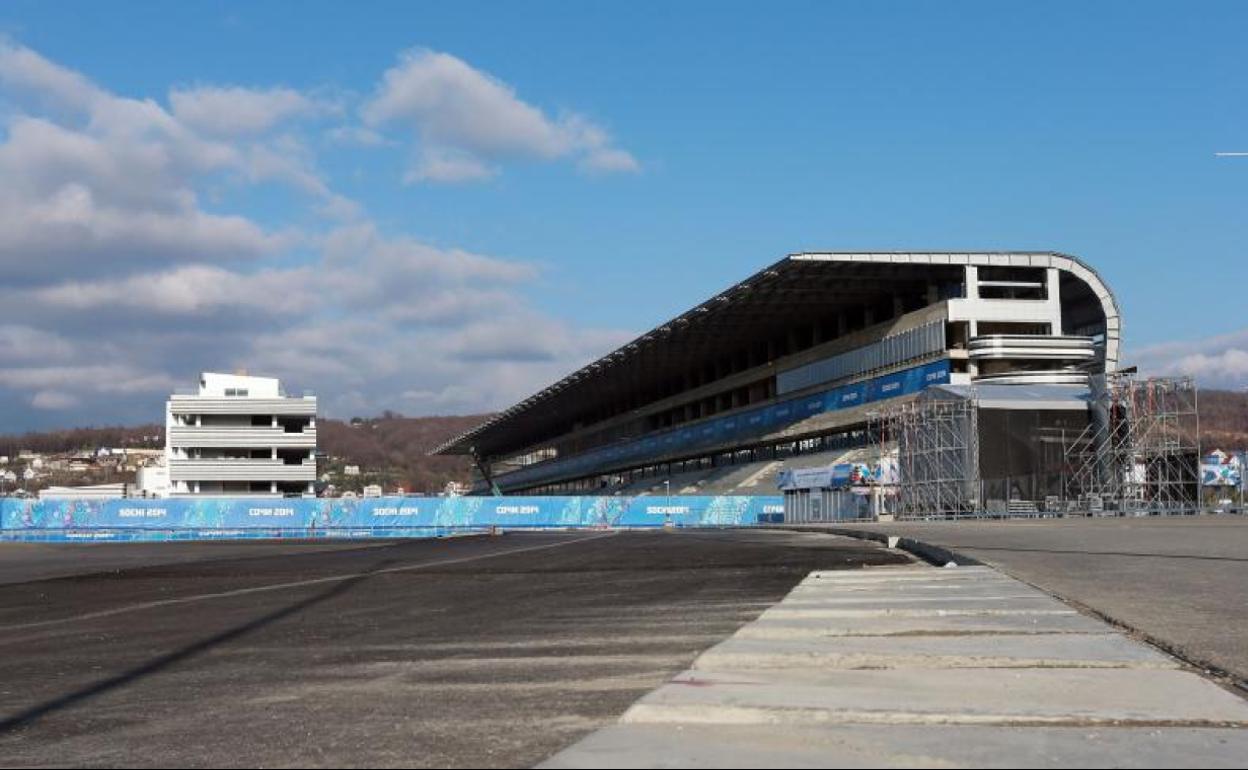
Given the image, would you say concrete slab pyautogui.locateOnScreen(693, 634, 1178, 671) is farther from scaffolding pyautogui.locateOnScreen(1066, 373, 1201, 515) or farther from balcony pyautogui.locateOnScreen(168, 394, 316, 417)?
balcony pyautogui.locateOnScreen(168, 394, 316, 417)

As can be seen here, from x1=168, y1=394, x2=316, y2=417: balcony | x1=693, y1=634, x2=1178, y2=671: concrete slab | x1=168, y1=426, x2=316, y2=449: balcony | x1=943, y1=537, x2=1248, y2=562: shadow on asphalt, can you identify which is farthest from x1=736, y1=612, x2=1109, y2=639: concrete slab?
x1=168, y1=394, x2=316, y2=417: balcony

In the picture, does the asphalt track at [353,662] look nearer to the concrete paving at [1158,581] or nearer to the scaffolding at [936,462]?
the concrete paving at [1158,581]

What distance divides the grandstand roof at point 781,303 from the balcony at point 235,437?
26.2 meters

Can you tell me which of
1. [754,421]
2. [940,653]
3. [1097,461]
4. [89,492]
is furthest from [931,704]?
[89,492]

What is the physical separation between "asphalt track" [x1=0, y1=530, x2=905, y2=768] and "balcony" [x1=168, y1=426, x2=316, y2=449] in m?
99.2

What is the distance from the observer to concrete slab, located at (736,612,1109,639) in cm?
808

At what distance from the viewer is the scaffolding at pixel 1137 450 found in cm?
5234

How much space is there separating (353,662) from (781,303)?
6983cm

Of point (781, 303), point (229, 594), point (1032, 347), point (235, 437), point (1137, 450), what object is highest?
Result: point (781, 303)

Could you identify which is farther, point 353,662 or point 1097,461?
point 1097,461

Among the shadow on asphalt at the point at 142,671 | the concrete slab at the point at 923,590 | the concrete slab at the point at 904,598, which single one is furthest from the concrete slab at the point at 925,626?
the shadow on asphalt at the point at 142,671

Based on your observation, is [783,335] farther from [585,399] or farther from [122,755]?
[122,755]

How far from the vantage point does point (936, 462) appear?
185 ft

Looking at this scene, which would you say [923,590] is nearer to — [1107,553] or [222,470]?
[1107,553]
